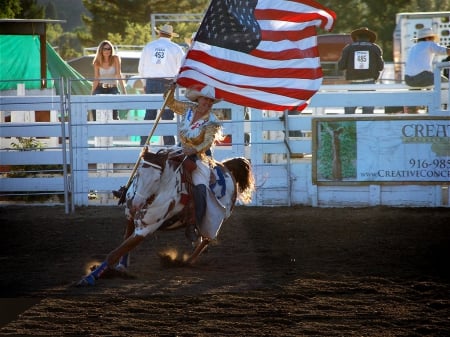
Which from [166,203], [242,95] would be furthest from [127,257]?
[242,95]

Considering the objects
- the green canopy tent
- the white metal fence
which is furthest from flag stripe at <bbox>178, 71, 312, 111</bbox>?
the green canopy tent

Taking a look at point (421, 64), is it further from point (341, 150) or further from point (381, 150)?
point (341, 150)

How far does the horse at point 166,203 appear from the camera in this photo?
7.92m

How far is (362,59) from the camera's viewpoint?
14141 mm

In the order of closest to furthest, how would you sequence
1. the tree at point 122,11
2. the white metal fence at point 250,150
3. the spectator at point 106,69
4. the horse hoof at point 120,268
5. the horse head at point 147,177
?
1. the horse head at point 147,177
2. the horse hoof at point 120,268
3. the white metal fence at point 250,150
4. the spectator at point 106,69
5. the tree at point 122,11

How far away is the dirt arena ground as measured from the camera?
6492 millimetres

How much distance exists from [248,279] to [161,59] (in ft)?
20.3

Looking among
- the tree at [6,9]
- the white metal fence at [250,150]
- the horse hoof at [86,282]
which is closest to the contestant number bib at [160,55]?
the white metal fence at [250,150]

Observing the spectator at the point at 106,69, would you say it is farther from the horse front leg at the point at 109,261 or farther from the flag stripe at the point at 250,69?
the horse front leg at the point at 109,261

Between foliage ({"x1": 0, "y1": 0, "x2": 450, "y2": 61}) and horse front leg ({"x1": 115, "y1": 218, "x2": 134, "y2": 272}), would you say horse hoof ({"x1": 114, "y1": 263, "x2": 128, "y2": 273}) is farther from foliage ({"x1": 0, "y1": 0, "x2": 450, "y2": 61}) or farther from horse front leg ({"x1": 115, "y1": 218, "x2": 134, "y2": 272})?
foliage ({"x1": 0, "y1": 0, "x2": 450, "y2": 61})

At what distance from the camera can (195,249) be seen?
909 centimetres

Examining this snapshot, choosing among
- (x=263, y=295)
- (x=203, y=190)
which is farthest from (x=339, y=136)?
(x=263, y=295)

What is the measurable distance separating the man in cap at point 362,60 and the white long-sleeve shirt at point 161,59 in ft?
7.80

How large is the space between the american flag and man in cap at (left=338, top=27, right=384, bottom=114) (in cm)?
484
